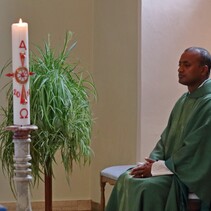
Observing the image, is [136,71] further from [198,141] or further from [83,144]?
[198,141]

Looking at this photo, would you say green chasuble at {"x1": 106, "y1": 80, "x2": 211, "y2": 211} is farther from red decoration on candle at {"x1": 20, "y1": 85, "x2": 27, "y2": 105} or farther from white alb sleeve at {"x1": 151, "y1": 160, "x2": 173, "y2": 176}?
red decoration on candle at {"x1": 20, "y1": 85, "x2": 27, "y2": 105}

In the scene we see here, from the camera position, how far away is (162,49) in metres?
4.50

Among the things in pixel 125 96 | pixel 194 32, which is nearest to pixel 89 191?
pixel 125 96

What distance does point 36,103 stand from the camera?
3.80 metres

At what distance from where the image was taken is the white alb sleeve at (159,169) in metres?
3.13

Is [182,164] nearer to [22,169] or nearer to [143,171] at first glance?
[143,171]

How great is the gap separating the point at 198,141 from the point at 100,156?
2177mm

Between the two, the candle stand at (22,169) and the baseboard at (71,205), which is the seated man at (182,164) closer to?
the candle stand at (22,169)

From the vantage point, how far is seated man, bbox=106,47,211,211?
3021 mm

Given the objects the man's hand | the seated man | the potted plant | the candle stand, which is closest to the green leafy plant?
the potted plant

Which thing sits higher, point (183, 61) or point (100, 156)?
point (183, 61)

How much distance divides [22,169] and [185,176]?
1.26m

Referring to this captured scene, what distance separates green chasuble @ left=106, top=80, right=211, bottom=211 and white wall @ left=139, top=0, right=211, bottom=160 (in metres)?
1.20

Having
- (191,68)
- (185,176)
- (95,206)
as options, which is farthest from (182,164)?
(95,206)
